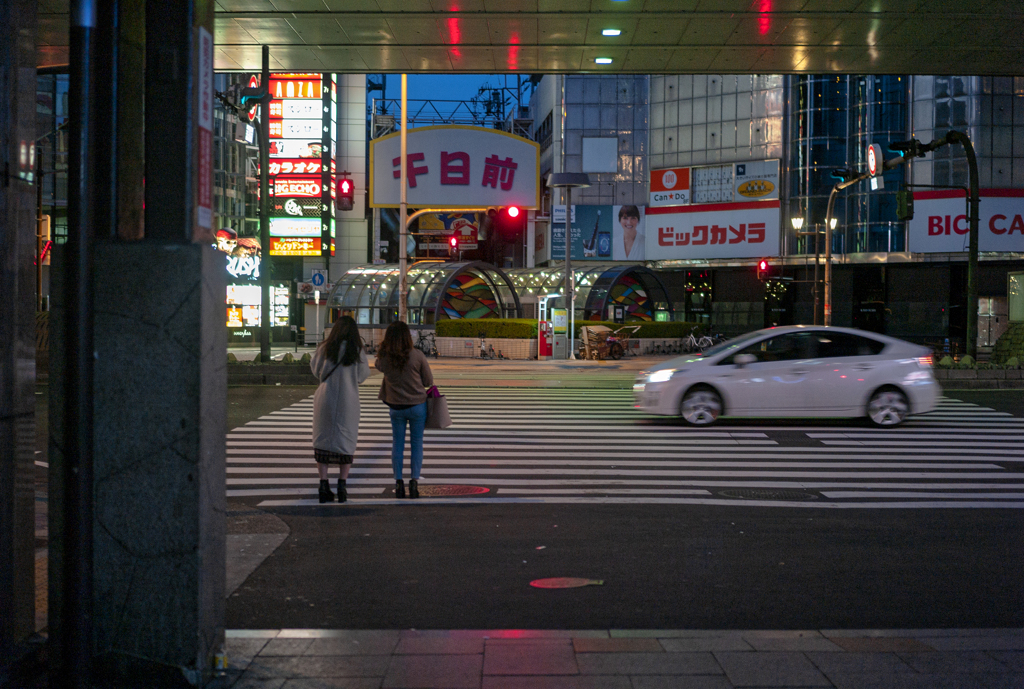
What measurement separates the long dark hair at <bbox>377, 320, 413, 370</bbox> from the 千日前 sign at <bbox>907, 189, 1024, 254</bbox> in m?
44.1

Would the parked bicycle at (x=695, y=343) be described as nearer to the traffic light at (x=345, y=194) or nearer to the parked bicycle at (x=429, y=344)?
the parked bicycle at (x=429, y=344)

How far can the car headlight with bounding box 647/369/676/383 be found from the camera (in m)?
14.8

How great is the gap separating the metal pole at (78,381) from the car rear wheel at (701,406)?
11.6 meters

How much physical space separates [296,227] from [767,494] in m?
43.8

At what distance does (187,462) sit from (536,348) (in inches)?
1214

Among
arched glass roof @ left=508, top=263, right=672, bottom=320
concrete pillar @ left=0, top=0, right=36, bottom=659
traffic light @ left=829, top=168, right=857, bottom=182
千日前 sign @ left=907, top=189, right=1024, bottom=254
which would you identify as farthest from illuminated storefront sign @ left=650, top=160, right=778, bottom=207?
concrete pillar @ left=0, top=0, right=36, bottom=659

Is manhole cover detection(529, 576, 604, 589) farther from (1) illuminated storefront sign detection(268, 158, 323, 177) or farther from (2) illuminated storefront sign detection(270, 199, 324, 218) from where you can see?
(1) illuminated storefront sign detection(268, 158, 323, 177)

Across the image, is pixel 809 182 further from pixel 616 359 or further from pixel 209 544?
pixel 209 544

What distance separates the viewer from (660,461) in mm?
11414

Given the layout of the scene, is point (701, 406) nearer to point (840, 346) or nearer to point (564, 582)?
point (840, 346)

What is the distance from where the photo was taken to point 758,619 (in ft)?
17.9

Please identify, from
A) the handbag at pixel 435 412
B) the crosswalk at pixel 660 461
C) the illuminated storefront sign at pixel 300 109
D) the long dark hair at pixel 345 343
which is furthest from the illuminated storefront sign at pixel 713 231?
the long dark hair at pixel 345 343

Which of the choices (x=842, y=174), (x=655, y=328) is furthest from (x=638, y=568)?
(x=655, y=328)

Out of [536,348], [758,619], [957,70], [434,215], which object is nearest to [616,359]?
[536,348]
